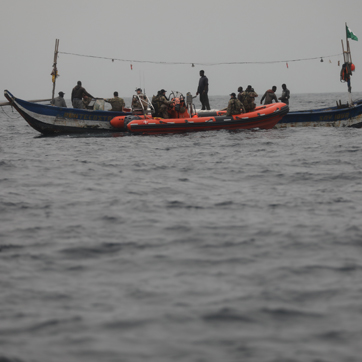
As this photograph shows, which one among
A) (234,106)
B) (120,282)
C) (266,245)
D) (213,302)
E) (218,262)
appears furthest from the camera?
(234,106)

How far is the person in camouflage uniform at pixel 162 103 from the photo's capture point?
20.5m

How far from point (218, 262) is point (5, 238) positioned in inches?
116

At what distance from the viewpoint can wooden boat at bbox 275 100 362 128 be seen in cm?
2183

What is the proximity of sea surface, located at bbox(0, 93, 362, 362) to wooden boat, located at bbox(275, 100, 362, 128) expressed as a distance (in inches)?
415

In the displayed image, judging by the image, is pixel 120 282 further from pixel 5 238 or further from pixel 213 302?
pixel 5 238

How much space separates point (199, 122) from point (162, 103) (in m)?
1.79

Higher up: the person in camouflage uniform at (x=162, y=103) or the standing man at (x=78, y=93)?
the standing man at (x=78, y=93)

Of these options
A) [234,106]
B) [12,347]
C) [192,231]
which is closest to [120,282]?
[12,347]

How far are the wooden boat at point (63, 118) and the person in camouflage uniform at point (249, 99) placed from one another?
17.7 feet

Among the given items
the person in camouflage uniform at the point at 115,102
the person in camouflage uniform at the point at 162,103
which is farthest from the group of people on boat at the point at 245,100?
the person in camouflage uniform at the point at 115,102

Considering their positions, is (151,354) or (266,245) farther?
(266,245)

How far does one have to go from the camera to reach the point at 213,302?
4.68 m

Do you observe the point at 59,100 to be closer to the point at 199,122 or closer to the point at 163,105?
the point at 163,105

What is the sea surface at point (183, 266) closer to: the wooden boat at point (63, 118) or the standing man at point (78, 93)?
the wooden boat at point (63, 118)
